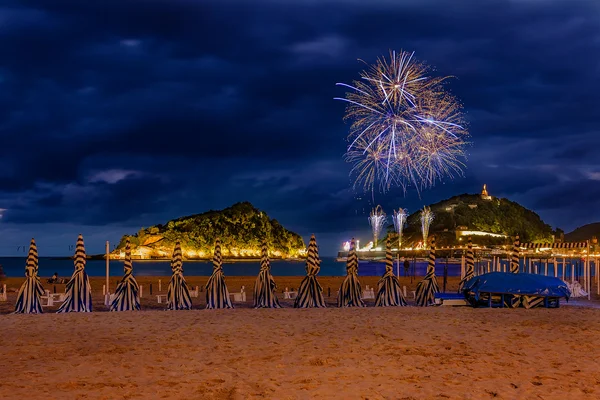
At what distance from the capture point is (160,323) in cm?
1431

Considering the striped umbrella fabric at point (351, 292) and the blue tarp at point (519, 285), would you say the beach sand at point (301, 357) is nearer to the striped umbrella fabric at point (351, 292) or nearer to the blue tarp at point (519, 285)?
the blue tarp at point (519, 285)

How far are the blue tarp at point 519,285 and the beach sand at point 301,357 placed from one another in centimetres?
203

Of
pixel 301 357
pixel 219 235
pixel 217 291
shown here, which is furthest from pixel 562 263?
pixel 219 235

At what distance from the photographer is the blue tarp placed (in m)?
17.8

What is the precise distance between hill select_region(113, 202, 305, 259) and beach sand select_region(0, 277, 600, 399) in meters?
125

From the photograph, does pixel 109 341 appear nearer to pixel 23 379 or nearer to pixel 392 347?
pixel 23 379

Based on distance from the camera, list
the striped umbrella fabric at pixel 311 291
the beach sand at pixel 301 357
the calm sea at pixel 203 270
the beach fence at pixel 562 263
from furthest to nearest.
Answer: the calm sea at pixel 203 270 < the beach fence at pixel 562 263 < the striped umbrella fabric at pixel 311 291 < the beach sand at pixel 301 357

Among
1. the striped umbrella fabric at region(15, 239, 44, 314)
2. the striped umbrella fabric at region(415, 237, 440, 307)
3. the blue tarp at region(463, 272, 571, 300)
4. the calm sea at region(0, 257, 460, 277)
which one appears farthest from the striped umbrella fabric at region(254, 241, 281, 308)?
the calm sea at region(0, 257, 460, 277)

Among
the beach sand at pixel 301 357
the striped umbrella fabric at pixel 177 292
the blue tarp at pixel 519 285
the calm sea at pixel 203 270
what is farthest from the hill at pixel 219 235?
the beach sand at pixel 301 357

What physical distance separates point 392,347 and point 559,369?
275cm

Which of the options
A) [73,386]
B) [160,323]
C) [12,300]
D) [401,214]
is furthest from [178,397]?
[401,214]

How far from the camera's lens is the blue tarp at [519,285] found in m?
17.8

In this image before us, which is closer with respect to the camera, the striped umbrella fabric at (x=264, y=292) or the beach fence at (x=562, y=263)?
the striped umbrella fabric at (x=264, y=292)

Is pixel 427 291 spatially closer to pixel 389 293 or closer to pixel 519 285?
pixel 389 293
